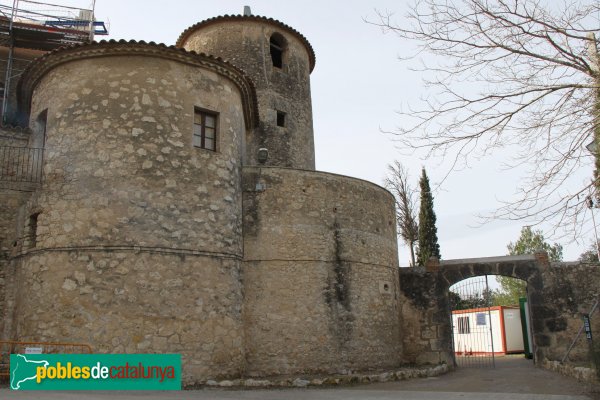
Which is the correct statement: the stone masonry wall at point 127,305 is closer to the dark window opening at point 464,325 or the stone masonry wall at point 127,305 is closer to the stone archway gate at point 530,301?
the stone archway gate at point 530,301

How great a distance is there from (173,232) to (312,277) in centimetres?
400

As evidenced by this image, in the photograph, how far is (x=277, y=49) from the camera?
18.8 m

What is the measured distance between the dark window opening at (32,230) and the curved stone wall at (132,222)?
7 centimetres

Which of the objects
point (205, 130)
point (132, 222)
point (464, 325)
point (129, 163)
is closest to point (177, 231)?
point (132, 222)

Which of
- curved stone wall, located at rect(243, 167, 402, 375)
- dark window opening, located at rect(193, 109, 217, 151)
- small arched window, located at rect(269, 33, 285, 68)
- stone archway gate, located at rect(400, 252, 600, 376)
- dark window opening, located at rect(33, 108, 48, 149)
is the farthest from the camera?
small arched window, located at rect(269, 33, 285, 68)

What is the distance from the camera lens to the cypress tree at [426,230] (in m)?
28.1

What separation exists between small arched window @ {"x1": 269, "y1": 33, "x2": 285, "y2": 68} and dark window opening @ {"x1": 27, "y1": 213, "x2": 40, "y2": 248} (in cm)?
1004

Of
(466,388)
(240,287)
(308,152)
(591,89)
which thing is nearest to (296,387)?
(240,287)

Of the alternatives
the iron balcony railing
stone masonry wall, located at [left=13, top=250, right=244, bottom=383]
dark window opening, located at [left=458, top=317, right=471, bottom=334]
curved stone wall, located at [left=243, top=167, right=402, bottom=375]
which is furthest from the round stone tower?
dark window opening, located at [left=458, top=317, right=471, bottom=334]

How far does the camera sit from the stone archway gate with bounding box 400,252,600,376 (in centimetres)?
1653

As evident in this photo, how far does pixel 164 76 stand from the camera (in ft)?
38.5

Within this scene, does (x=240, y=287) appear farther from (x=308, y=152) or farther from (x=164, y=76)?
(x=308, y=152)

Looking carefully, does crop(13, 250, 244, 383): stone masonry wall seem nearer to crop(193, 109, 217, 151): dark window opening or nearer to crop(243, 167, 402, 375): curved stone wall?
crop(243, 167, 402, 375): curved stone wall

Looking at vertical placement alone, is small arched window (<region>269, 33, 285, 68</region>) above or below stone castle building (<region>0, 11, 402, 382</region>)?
above
